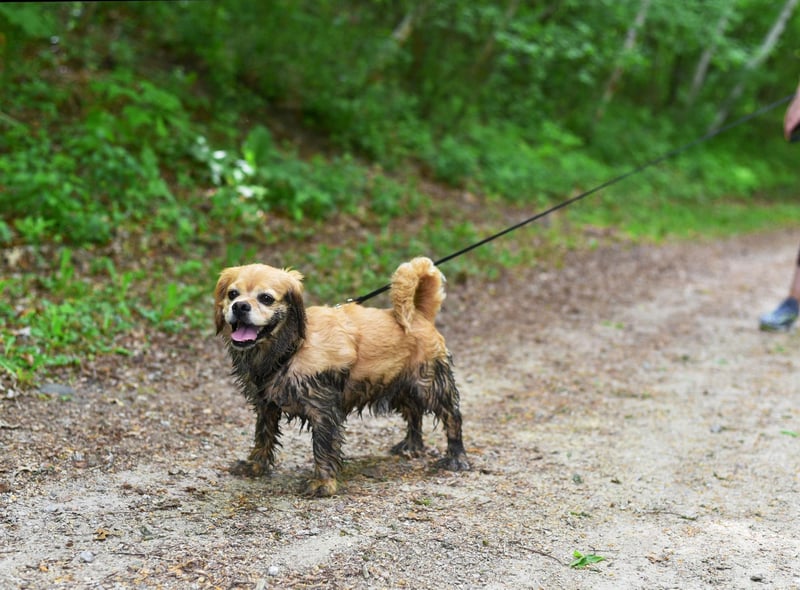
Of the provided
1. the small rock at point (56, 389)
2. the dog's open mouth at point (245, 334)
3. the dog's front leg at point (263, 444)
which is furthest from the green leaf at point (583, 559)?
the small rock at point (56, 389)

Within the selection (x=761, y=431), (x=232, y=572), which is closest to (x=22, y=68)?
(x=232, y=572)

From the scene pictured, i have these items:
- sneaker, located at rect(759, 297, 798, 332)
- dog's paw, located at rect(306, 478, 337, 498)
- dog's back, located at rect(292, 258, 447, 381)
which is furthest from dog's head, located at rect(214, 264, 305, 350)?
sneaker, located at rect(759, 297, 798, 332)

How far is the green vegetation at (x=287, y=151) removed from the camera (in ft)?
24.3

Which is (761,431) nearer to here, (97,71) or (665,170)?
(97,71)

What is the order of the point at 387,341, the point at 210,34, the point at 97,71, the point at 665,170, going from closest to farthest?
the point at 387,341, the point at 97,71, the point at 210,34, the point at 665,170

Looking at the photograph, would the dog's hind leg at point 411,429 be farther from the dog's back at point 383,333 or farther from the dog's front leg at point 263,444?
the dog's front leg at point 263,444

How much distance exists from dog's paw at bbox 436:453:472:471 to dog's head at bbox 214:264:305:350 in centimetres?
128

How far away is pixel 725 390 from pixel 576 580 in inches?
150

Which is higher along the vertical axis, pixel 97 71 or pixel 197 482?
pixel 97 71

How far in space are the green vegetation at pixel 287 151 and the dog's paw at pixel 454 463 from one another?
9.63 ft

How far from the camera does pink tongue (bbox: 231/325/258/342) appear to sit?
12.4 ft

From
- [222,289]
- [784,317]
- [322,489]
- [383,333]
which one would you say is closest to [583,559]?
[322,489]

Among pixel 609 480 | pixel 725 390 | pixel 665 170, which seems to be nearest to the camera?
pixel 609 480

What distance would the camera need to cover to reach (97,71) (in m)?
10.8
